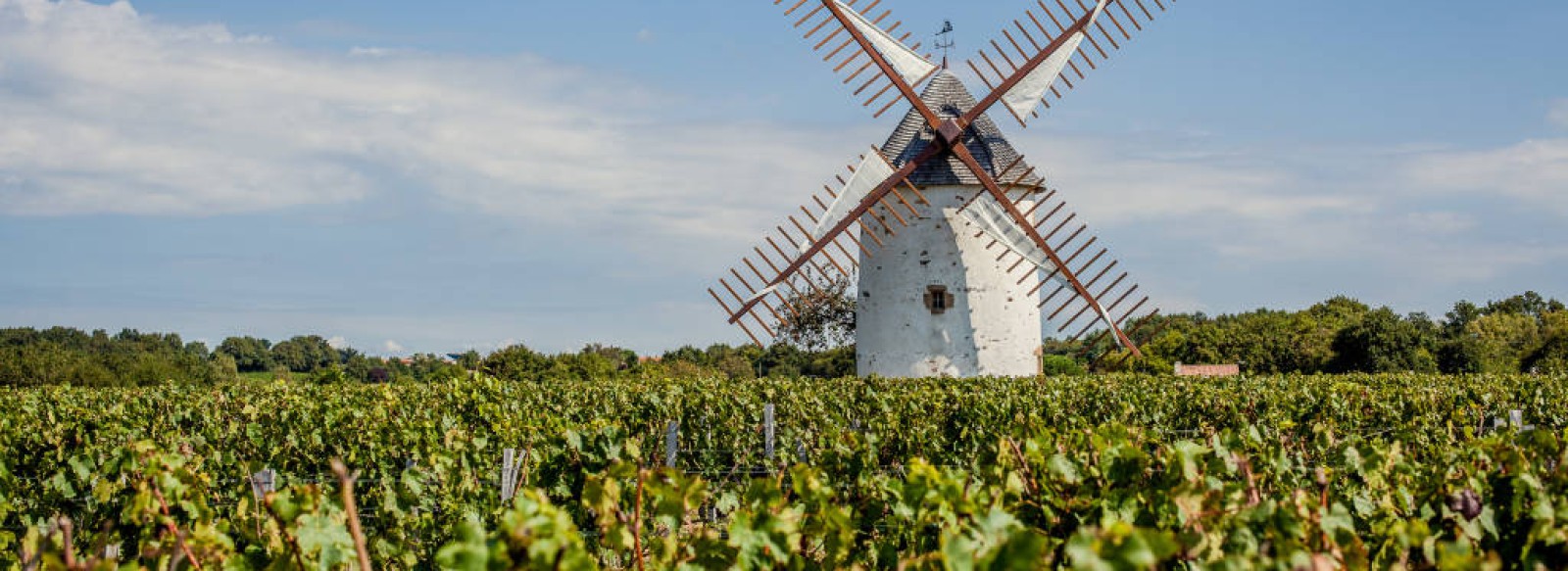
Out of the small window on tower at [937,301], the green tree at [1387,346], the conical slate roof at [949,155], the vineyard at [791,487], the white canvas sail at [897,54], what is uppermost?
the white canvas sail at [897,54]

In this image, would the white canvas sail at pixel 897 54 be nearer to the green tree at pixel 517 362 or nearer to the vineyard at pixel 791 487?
the vineyard at pixel 791 487

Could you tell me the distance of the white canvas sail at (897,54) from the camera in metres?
20.4

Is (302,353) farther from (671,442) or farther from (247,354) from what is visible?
(671,442)

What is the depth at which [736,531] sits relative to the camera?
11.7ft

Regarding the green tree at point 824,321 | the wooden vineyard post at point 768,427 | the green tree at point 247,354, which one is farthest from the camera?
the green tree at point 247,354

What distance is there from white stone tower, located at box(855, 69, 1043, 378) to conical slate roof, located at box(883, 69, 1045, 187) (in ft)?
0.07

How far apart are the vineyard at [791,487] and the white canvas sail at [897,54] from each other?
788 cm

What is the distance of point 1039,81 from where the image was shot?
2006 cm

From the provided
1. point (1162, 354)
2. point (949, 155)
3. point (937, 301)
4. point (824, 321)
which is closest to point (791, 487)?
point (937, 301)

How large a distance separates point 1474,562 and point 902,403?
1031 cm

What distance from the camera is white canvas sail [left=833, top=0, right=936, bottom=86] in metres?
20.4

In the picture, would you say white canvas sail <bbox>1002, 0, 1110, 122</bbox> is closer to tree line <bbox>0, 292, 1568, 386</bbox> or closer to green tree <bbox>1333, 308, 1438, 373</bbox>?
tree line <bbox>0, 292, 1568, 386</bbox>

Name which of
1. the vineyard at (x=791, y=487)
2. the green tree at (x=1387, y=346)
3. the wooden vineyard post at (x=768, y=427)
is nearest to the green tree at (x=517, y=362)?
the vineyard at (x=791, y=487)

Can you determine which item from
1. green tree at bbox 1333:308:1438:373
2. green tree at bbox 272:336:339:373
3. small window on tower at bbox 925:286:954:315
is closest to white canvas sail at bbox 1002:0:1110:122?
small window on tower at bbox 925:286:954:315
